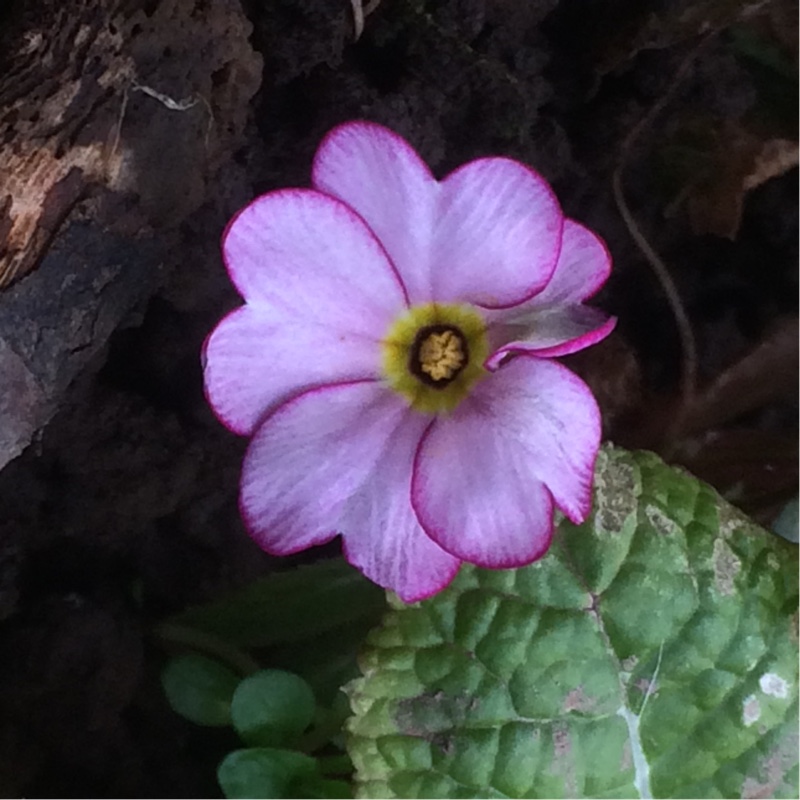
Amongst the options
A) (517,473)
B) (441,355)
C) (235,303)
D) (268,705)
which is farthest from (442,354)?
(268,705)

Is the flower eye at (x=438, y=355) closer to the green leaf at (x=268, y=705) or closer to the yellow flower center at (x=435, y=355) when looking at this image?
the yellow flower center at (x=435, y=355)

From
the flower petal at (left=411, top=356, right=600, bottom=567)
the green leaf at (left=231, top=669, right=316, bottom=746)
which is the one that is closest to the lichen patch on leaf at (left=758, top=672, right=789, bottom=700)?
the flower petal at (left=411, top=356, right=600, bottom=567)

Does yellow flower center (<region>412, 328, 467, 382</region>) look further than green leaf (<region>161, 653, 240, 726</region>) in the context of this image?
No

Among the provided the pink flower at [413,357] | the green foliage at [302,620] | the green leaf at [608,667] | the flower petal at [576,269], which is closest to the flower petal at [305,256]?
the pink flower at [413,357]

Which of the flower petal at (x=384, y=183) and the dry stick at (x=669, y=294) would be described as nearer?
the flower petal at (x=384, y=183)

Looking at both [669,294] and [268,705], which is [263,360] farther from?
[669,294]

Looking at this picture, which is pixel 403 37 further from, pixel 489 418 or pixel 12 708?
pixel 12 708

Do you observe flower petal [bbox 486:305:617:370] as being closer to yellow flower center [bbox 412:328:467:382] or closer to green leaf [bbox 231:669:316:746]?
yellow flower center [bbox 412:328:467:382]
